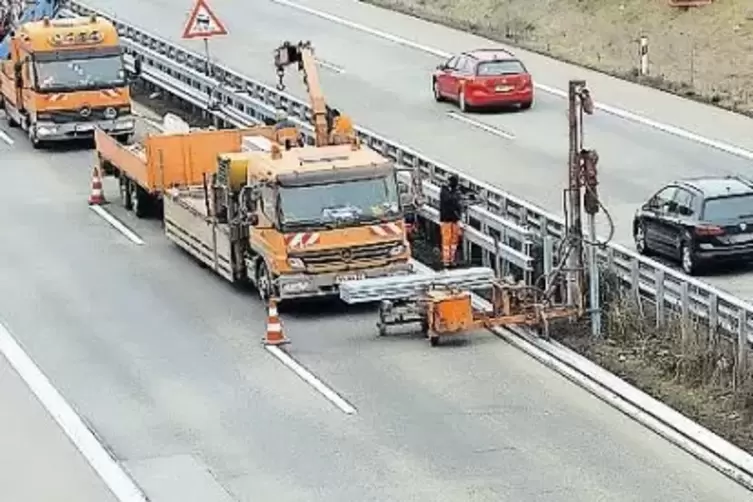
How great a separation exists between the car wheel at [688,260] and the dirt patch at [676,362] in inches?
150

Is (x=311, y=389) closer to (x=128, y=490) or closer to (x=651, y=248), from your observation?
(x=128, y=490)

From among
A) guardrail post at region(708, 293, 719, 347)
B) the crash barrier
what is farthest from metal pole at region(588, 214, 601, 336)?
guardrail post at region(708, 293, 719, 347)

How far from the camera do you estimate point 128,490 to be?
21391 millimetres

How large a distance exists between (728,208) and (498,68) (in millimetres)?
16625

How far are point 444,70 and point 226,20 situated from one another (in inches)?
656

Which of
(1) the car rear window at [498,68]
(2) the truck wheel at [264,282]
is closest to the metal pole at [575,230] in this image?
(2) the truck wheel at [264,282]

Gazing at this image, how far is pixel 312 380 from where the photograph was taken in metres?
25.7

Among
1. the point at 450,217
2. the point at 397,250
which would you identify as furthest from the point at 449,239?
the point at 397,250

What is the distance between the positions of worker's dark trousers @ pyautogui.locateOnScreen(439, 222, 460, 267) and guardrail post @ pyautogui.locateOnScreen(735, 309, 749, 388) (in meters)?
7.77

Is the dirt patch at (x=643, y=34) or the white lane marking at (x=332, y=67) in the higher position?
the dirt patch at (x=643, y=34)

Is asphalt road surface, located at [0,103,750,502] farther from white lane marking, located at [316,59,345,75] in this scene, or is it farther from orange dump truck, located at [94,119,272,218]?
white lane marking, located at [316,59,345,75]

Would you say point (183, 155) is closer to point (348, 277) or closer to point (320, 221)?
point (320, 221)

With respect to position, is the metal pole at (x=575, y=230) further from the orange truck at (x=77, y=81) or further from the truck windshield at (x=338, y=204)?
the orange truck at (x=77, y=81)

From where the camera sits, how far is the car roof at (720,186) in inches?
1243
